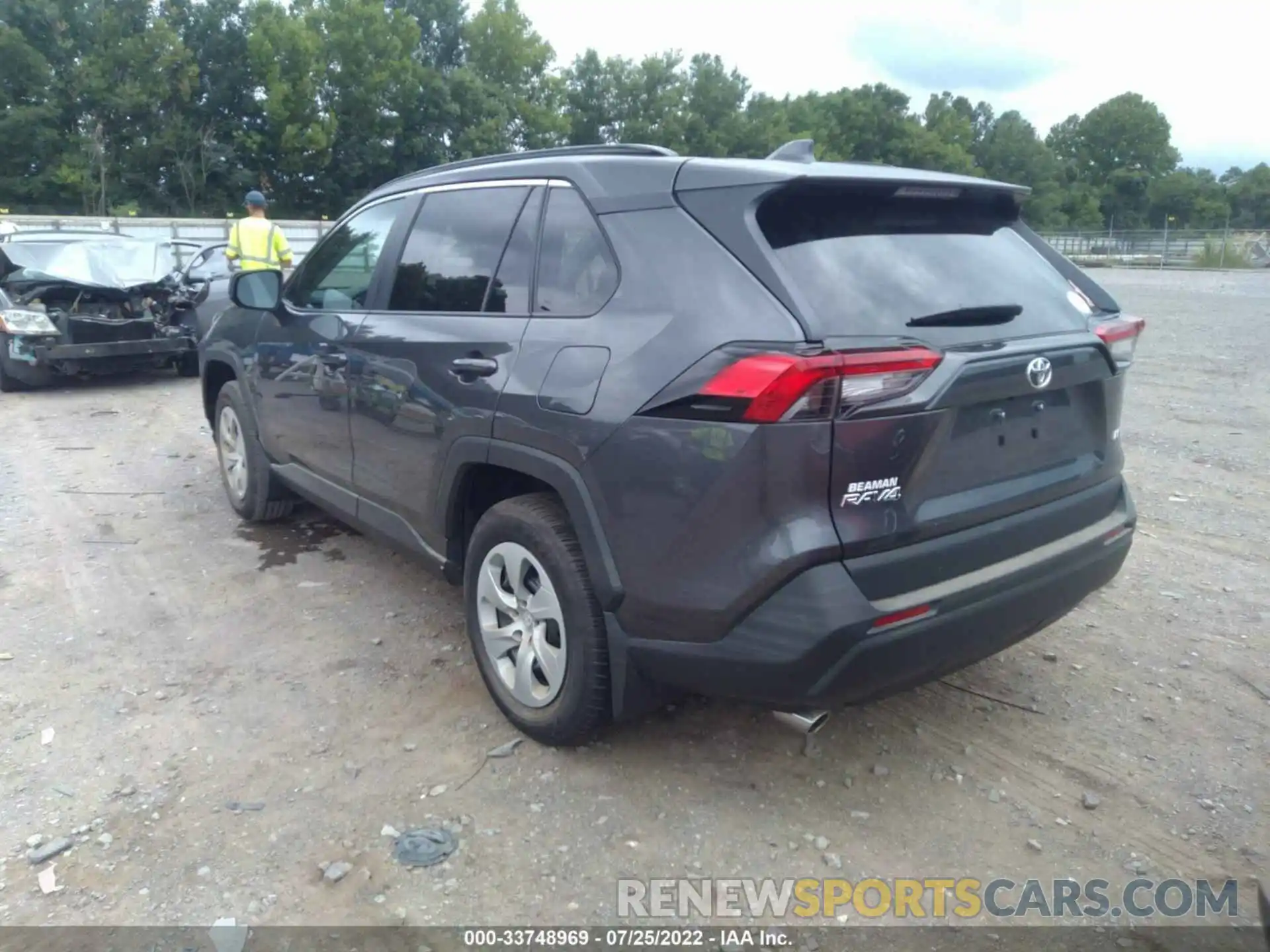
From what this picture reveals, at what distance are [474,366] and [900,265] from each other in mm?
1446

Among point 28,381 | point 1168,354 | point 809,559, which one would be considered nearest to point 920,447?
point 809,559

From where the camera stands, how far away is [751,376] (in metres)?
2.48

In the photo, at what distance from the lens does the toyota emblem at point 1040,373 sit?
2.81m

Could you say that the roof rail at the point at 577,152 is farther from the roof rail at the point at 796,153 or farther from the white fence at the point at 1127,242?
the white fence at the point at 1127,242

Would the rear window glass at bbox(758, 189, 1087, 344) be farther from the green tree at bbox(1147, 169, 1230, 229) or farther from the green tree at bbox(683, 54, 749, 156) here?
the green tree at bbox(1147, 169, 1230, 229)

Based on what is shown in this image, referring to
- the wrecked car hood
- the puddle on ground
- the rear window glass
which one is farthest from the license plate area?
the wrecked car hood

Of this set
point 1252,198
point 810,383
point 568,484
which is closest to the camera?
point 810,383

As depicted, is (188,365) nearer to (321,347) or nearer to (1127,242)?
(321,347)

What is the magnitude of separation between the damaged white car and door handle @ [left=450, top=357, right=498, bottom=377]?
824 cm

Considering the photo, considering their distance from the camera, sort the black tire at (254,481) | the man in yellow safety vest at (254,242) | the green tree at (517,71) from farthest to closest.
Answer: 1. the green tree at (517,71)
2. the man in yellow safety vest at (254,242)
3. the black tire at (254,481)

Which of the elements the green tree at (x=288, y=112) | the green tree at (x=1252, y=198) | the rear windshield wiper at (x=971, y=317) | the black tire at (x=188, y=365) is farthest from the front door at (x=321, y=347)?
the green tree at (x=1252, y=198)

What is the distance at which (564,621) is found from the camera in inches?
120

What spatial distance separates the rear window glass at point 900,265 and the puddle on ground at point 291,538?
3381 millimetres

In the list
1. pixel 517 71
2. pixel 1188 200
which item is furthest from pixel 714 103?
pixel 1188 200
